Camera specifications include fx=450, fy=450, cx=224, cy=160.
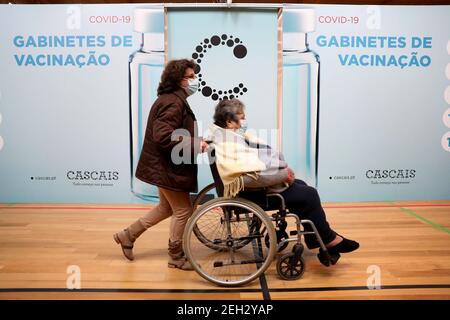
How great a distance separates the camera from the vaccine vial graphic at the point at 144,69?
3.89 meters

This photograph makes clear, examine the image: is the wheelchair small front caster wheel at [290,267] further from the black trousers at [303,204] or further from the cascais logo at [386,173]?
the cascais logo at [386,173]

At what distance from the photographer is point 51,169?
4.03 metres

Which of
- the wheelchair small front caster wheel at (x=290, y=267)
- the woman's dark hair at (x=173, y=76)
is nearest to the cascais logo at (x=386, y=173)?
the wheelchair small front caster wheel at (x=290, y=267)

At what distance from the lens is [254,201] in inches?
94.1

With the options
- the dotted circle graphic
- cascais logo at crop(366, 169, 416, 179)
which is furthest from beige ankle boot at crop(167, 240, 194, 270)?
cascais logo at crop(366, 169, 416, 179)

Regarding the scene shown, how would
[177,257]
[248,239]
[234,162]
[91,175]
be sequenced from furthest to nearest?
[91,175]
[177,257]
[248,239]
[234,162]

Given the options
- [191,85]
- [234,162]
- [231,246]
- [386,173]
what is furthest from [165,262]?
[386,173]

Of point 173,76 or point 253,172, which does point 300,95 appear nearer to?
point 173,76

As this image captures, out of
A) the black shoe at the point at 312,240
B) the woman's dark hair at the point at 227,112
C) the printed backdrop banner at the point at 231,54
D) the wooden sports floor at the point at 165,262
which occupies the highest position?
the printed backdrop banner at the point at 231,54

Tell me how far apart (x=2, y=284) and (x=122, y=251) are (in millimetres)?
717

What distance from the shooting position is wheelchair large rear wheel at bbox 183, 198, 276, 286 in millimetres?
2260

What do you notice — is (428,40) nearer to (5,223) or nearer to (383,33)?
(383,33)

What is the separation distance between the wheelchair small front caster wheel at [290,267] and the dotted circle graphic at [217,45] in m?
1.94

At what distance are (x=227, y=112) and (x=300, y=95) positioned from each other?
5.78ft
